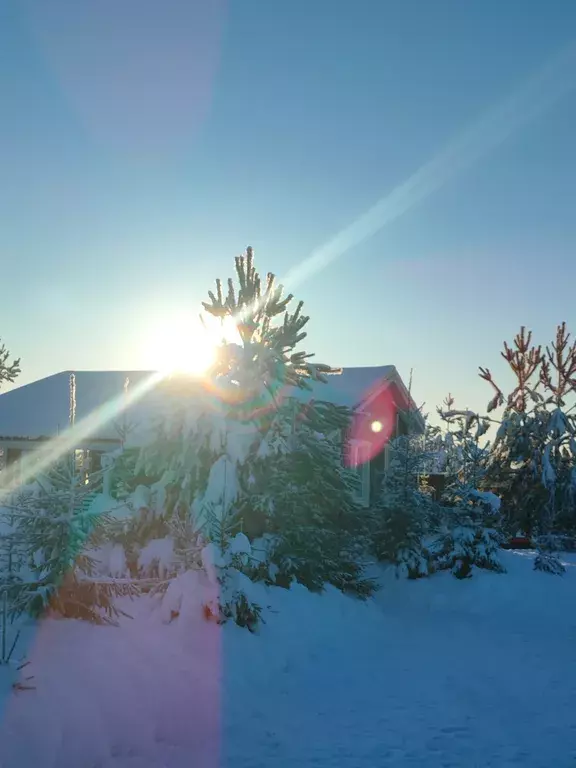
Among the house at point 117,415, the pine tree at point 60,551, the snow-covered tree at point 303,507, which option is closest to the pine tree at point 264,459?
the snow-covered tree at point 303,507

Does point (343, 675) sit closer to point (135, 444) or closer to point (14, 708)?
point (14, 708)

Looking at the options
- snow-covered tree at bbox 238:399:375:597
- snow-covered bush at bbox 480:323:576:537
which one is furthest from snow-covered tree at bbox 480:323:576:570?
snow-covered tree at bbox 238:399:375:597

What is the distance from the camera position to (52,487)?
823 cm

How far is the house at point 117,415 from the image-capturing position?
2111 centimetres

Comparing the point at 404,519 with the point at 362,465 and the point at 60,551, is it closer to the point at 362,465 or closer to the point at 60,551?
the point at 362,465

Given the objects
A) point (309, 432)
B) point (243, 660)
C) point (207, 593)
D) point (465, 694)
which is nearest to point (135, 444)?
point (309, 432)

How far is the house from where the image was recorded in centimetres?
2111

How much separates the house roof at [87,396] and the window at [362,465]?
6.12ft

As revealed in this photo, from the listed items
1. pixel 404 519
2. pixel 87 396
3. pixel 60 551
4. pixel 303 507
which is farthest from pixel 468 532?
pixel 87 396

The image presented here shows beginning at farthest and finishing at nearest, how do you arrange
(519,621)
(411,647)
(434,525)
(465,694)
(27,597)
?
(434,525), (519,621), (411,647), (465,694), (27,597)

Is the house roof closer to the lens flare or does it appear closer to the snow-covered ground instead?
the lens flare

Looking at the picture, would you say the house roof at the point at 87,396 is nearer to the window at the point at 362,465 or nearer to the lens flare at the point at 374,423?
the lens flare at the point at 374,423

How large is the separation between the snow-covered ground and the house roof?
26.4ft

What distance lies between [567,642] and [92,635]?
24.7 ft
